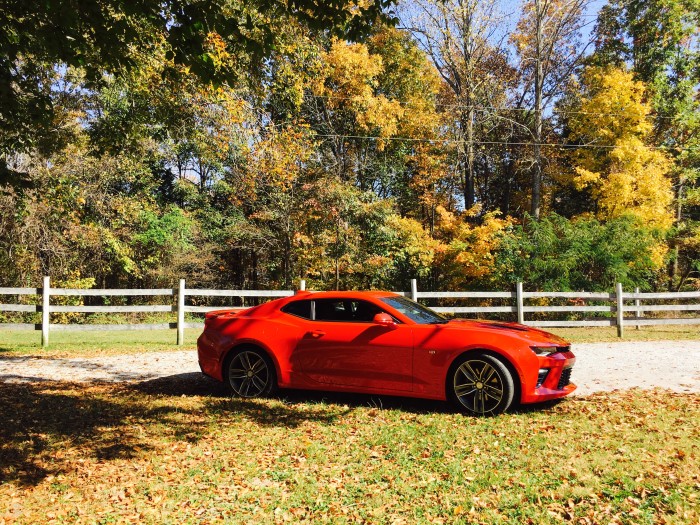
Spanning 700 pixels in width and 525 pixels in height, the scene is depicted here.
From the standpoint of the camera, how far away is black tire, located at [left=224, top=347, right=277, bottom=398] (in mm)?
6922

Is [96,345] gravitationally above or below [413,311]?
below

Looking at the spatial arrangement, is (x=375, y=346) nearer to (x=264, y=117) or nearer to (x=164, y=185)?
(x=264, y=117)

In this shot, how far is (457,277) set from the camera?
23594 millimetres

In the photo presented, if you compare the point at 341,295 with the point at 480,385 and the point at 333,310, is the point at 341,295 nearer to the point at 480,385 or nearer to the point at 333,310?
the point at 333,310

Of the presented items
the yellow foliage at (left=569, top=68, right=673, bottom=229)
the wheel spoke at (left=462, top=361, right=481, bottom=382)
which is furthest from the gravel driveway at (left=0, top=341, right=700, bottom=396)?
the yellow foliage at (left=569, top=68, right=673, bottom=229)

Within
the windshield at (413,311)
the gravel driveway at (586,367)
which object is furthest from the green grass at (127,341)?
the windshield at (413,311)

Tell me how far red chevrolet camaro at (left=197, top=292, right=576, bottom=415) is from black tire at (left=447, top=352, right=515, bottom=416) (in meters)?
0.01

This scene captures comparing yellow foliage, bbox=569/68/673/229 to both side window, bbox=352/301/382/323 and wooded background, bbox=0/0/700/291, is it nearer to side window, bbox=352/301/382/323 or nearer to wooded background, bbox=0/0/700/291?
wooded background, bbox=0/0/700/291

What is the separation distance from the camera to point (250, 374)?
7.02 metres

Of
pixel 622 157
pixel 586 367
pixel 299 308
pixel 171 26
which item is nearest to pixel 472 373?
pixel 299 308

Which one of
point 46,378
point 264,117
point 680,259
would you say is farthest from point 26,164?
point 680,259

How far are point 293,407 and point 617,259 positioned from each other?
1585 centimetres

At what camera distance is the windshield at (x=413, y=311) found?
6631 millimetres

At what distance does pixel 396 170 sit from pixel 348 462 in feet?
78.3
